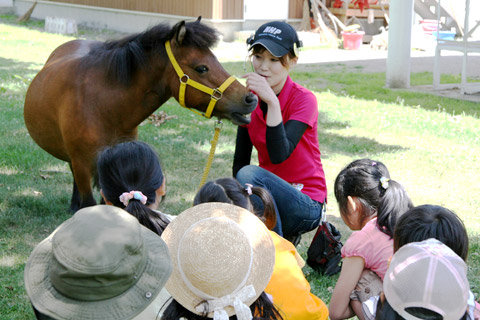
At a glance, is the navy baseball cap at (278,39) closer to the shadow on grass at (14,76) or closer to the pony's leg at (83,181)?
the pony's leg at (83,181)

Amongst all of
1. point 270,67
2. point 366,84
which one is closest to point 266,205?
point 270,67

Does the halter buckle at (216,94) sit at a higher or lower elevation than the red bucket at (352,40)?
lower

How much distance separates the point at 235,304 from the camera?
2014 mm

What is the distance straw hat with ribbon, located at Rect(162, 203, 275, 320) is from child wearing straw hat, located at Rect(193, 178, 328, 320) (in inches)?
24.9

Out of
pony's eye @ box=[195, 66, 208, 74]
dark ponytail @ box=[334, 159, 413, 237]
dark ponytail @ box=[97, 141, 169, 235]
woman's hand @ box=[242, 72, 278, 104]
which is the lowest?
dark ponytail @ box=[334, 159, 413, 237]

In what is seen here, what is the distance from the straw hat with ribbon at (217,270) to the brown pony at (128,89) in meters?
2.02

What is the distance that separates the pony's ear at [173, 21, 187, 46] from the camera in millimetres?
4139

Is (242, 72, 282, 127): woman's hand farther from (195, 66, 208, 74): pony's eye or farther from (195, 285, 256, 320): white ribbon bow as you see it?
(195, 285, 256, 320): white ribbon bow

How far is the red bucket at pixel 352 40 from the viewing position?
17328 mm

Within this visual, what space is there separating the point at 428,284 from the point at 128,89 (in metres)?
2.99

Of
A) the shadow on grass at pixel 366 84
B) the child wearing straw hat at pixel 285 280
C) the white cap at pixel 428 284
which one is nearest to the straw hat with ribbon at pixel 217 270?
the white cap at pixel 428 284

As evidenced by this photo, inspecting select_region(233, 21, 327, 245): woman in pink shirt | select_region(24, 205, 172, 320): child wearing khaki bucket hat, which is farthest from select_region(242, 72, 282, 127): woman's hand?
select_region(24, 205, 172, 320): child wearing khaki bucket hat

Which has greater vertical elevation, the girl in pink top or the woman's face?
the woman's face

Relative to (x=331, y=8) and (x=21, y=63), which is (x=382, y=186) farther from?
(x=331, y=8)
